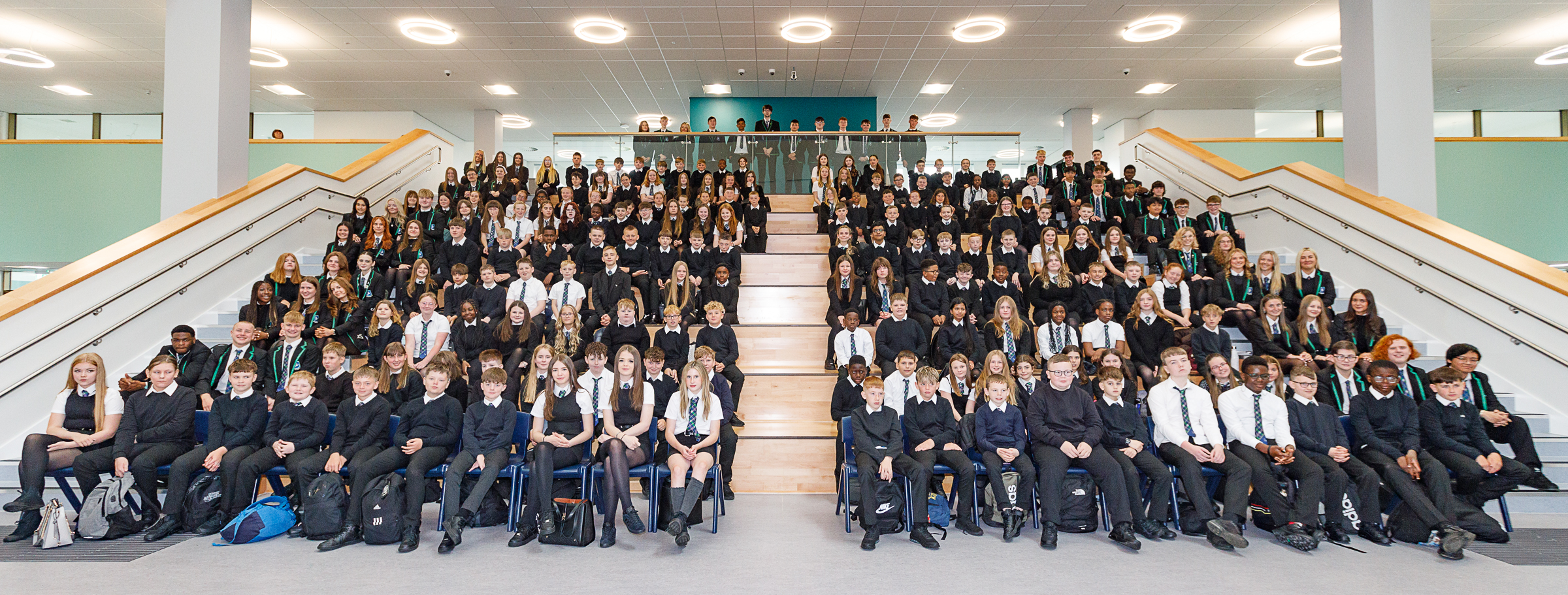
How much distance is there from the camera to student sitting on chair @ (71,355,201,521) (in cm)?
431

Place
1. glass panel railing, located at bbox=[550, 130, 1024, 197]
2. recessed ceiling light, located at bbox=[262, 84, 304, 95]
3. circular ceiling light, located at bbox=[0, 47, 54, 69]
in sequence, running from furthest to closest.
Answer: recessed ceiling light, located at bbox=[262, 84, 304, 95] → glass panel railing, located at bbox=[550, 130, 1024, 197] → circular ceiling light, located at bbox=[0, 47, 54, 69]

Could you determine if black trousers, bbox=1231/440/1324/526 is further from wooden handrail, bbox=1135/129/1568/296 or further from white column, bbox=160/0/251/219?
white column, bbox=160/0/251/219

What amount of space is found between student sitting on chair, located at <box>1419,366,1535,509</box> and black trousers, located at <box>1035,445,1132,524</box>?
1998 millimetres

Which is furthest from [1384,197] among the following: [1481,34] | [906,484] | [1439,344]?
[906,484]

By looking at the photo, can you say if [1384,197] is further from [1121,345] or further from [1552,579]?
[1552,579]

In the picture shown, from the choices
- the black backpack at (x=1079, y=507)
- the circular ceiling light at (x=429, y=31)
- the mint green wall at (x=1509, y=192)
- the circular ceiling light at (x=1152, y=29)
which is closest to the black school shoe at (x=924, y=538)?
the black backpack at (x=1079, y=507)

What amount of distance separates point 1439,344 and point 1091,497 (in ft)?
14.1

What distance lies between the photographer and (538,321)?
21.3ft

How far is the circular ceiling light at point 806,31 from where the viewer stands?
1023 centimetres

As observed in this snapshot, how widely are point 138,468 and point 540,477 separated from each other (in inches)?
91.0

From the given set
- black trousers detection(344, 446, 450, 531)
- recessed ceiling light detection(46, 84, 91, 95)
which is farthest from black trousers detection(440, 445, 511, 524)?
recessed ceiling light detection(46, 84, 91, 95)

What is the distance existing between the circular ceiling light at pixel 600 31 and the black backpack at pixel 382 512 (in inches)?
299

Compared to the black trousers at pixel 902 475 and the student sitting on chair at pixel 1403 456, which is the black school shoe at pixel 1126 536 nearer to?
the black trousers at pixel 902 475

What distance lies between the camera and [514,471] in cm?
441
